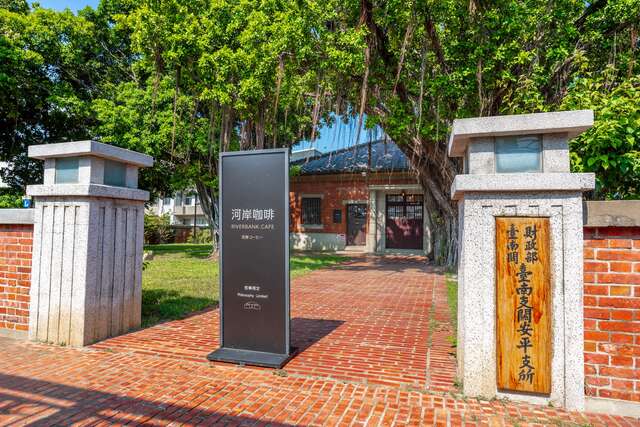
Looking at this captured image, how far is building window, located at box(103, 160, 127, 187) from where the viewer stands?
16.0ft

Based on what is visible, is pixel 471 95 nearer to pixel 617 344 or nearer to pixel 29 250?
pixel 617 344

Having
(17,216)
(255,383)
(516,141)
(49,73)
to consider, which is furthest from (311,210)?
(516,141)

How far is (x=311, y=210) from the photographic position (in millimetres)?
21719

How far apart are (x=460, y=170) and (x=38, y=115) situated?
17649mm

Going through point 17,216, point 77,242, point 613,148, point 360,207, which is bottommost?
point 77,242

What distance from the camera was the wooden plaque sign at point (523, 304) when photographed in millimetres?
3250

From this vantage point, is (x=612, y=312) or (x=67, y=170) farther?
(x=67, y=170)

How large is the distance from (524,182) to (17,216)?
608 cm

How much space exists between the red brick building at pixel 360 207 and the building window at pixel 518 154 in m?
15.5

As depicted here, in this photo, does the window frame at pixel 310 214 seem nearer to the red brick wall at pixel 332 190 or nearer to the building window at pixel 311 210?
the building window at pixel 311 210

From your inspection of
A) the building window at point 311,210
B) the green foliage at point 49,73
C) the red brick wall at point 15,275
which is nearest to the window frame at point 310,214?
the building window at point 311,210

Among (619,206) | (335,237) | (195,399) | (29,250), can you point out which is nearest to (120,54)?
(335,237)

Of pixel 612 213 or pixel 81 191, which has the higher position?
pixel 81 191

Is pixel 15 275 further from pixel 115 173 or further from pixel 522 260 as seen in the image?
pixel 522 260
